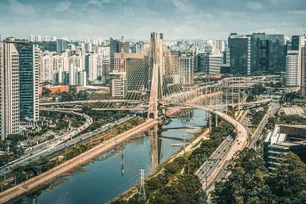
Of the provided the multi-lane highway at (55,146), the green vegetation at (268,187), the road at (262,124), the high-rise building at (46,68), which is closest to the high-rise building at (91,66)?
the high-rise building at (46,68)

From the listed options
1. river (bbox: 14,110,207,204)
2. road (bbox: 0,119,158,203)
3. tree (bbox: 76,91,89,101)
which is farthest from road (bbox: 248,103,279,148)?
tree (bbox: 76,91,89,101)

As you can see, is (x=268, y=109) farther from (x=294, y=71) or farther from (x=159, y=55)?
(x=294, y=71)

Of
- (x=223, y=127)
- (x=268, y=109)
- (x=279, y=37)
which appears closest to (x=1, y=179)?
(x=223, y=127)

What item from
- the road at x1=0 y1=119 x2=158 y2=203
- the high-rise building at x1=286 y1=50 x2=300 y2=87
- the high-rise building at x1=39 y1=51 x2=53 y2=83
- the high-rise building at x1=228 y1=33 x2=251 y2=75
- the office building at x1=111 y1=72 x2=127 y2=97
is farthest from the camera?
the high-rise building at x1=228 y1=33 x2=251 y2=75

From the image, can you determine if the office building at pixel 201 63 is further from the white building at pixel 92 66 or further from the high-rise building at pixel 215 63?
the white building at pixel 92 66

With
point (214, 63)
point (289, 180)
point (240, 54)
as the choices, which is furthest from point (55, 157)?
point (214, 63)

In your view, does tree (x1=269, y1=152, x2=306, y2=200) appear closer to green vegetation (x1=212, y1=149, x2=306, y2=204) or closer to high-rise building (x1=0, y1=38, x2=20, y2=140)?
green vegetation (x1=212, y1=149, x2=306, y2=204)

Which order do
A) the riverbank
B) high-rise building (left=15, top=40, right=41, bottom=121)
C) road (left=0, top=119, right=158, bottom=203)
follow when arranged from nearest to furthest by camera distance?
the riverbank, road (left=0, top=119, right=158, bottom=203), high-rise building (left=15, top=40, right=41, bottom=121)
